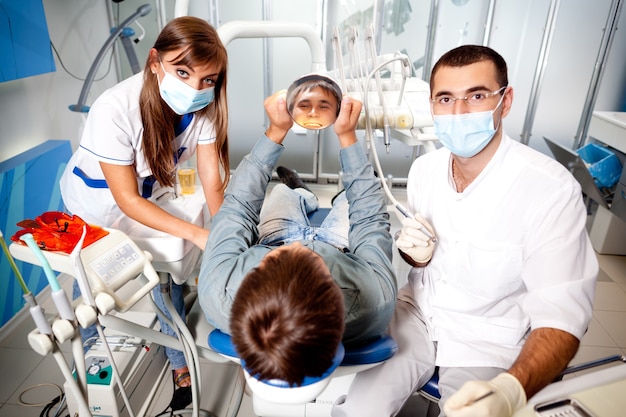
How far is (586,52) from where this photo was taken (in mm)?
3504

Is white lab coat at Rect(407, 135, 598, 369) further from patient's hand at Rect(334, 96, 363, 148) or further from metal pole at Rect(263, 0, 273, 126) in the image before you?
metal pole at Rect(263, 0, 273, 126)

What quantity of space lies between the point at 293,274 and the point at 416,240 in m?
0.54

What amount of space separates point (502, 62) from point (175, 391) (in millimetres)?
1672

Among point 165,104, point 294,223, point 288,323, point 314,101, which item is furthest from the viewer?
point 294,223

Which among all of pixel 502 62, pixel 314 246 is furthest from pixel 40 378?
pixel 502 62

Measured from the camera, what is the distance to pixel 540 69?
3.53m

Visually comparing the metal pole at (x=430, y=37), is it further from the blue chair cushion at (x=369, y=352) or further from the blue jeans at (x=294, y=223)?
the blue chair cushion at (x=369, y=352)

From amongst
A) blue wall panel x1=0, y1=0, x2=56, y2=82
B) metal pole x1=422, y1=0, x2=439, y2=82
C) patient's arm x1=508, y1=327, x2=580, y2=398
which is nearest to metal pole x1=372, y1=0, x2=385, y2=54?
metal pole x1=422, y1=0, x2=439, y2=82

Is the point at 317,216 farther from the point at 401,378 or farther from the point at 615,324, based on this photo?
the point at 615,324

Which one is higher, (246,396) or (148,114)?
(148,114)

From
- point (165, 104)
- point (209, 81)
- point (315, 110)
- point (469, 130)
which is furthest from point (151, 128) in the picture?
point (469, 130)

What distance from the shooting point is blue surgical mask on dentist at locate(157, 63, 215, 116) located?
1293 mm

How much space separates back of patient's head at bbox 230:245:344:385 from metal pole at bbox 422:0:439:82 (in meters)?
3.23

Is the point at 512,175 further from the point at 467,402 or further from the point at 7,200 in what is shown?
the point at 7,200
